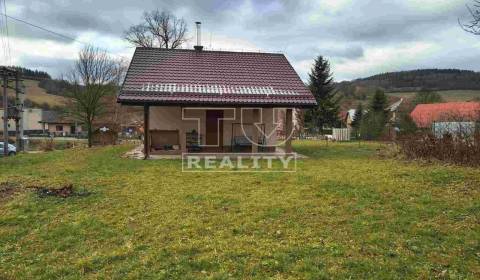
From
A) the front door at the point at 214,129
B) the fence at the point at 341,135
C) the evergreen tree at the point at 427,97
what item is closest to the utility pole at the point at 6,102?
the front door at the point at 214,129

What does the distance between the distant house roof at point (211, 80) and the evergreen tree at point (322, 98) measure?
17.7 meters

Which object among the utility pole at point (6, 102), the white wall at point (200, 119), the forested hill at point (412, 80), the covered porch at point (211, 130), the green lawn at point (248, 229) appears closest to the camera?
the green lawn at point (248, 229)

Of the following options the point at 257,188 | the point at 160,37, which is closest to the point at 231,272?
the point at 257,188

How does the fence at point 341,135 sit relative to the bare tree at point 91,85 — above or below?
below

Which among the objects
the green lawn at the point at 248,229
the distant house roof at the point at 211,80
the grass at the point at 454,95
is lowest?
the green lawn at the point at 248,229

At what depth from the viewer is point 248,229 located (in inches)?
195

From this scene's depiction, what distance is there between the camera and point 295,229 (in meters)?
4.92

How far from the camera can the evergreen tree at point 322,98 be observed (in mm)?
35250

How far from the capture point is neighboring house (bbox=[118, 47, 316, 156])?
14.0m

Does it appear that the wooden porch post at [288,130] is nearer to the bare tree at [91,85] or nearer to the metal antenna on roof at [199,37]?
the metal antenna on roof at [199,37]

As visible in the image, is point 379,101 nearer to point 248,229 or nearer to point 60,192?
point 60,192

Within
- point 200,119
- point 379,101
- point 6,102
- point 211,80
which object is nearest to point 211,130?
point 200,119

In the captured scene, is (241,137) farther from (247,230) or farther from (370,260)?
(370,260)

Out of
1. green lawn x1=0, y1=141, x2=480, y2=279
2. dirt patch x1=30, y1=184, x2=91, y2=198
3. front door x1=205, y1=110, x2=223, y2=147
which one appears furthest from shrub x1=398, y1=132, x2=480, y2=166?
dirt patch x1=30, y1=184, x2=91, y2=198
